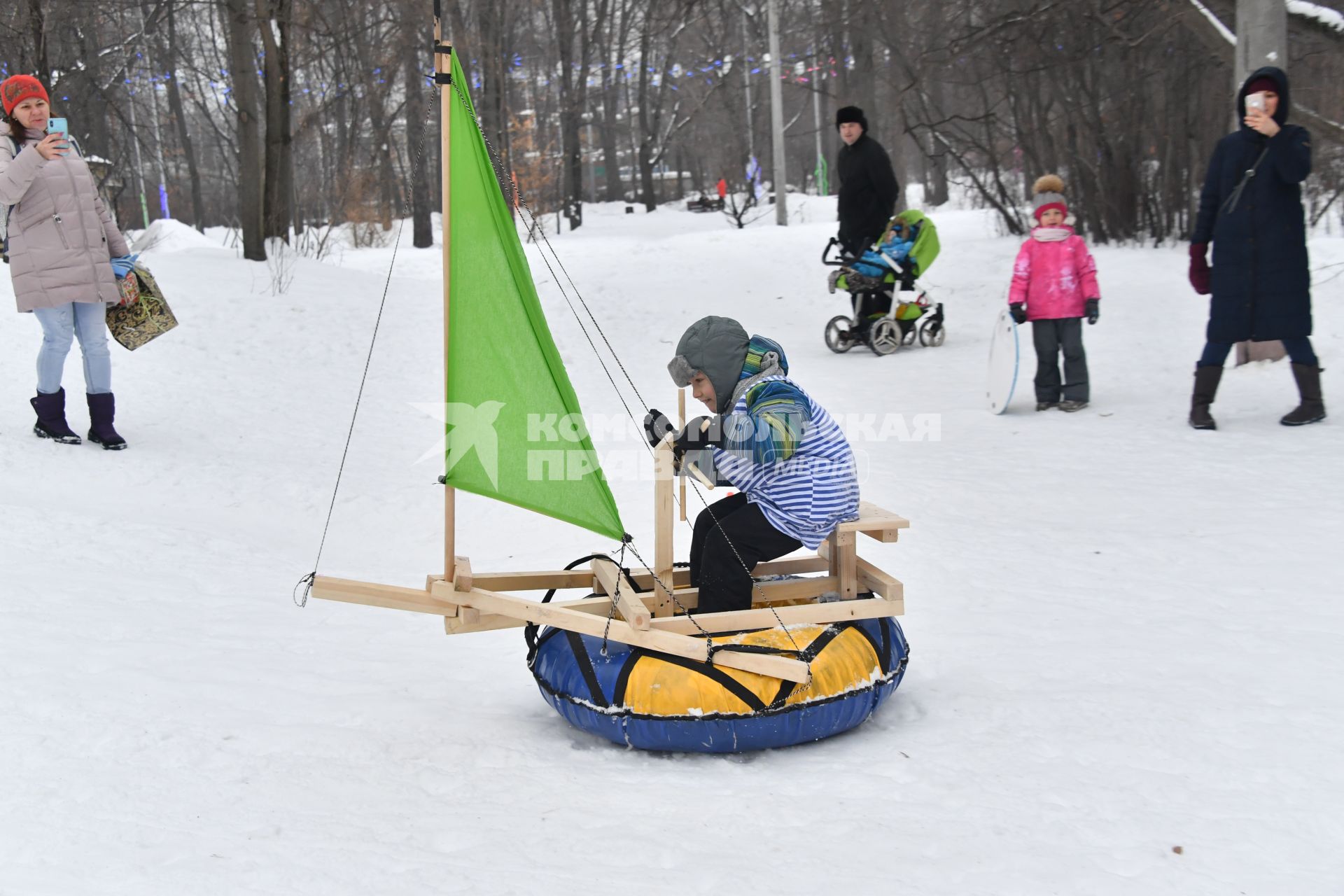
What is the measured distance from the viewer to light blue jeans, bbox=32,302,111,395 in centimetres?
654

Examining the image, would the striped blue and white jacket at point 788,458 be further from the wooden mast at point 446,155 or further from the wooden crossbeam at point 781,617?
the wooden mast at point 446,155

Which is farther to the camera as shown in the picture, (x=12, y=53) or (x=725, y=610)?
(x=12, y=53)

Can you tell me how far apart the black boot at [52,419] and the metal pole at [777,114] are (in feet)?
50.0

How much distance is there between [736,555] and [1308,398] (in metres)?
5.18

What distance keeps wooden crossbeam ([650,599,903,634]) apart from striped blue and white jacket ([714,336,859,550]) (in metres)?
0.30

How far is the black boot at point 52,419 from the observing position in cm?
683

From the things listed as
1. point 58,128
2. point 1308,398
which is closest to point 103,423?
point 58,128

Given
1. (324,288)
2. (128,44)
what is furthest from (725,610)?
(128,44)

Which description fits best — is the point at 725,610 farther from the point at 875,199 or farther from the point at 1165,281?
the point at 1165,281

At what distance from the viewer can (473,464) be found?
12.4ft

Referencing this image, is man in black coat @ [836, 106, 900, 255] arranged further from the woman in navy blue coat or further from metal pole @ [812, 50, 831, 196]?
metal pole @ [812, 50, 831, 196]

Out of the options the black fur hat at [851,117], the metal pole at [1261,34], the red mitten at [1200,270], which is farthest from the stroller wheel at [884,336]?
the red mitten at [1200,270]

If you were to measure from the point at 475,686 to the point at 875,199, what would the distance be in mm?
8019

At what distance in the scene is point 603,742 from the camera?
149 inches
